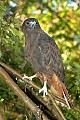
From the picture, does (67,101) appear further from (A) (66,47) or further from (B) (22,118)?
(A) (66,47)

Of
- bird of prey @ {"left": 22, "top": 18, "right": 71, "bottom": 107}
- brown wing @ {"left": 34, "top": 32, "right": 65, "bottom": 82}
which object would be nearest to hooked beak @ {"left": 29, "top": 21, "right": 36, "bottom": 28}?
bird of prey @ {"left": 22, "top": 18, "right": 71, "bottom": 107}

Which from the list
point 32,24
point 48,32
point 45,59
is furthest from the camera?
point 48,32

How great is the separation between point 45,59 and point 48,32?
2523mm

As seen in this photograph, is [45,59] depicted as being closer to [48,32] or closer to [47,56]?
[47,56]

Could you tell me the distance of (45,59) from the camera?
291cm

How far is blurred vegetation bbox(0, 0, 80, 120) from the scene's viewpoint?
2913 mm

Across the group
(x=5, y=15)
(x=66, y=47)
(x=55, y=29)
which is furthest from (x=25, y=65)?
(x=55, y=29)

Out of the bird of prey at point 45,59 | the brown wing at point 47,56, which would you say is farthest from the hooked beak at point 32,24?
the brown wing at point 47,56

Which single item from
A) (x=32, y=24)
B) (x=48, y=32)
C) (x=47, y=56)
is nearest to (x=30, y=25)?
(x=32, y=24)

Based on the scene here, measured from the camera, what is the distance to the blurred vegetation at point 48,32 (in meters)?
2.91

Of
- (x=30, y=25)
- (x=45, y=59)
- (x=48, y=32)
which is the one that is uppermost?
(x=48, y=32)

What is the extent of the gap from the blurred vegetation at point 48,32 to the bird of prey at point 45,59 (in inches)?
3.9

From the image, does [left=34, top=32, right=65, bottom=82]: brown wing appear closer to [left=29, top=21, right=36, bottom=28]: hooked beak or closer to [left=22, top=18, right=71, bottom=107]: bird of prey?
[left=22, top=18, right=71, bottom=107]: bird of prey

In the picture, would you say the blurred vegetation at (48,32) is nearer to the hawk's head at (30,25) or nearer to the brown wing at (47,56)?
the hawk's head at (30,25)
